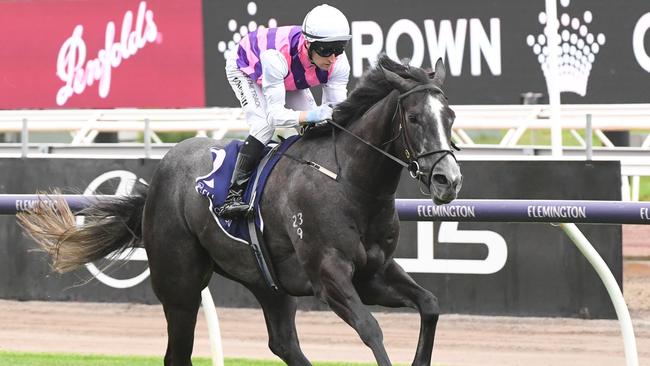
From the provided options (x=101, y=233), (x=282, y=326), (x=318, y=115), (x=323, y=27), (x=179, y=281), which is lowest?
(x=282, y=326)

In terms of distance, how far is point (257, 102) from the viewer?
20.2 feet

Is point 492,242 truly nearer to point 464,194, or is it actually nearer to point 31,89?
point 464,194

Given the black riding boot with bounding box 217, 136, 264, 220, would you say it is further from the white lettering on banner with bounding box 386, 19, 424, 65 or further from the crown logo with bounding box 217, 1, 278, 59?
the crown logo with bounding box 217, 1, 278, 59

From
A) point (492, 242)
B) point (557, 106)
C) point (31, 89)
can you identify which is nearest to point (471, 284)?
point (492, 242)

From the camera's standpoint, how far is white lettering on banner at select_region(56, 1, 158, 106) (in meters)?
13.2

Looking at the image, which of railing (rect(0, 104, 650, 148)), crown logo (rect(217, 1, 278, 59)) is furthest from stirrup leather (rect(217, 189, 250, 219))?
crown logo (rect(217, 1, 278, 59))

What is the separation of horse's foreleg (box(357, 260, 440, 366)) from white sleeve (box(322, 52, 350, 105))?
0.88 m

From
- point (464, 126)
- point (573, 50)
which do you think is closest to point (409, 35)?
point (464, 126)

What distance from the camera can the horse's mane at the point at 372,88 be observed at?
5.38m

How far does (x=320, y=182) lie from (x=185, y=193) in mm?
1009

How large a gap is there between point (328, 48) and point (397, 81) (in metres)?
0.47

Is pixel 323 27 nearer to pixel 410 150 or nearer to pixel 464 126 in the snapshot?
pixel 410 150

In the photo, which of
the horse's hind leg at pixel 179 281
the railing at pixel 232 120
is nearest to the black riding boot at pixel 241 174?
the horse's hind leg at pixel 179 281

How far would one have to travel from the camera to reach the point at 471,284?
9.55 metres
